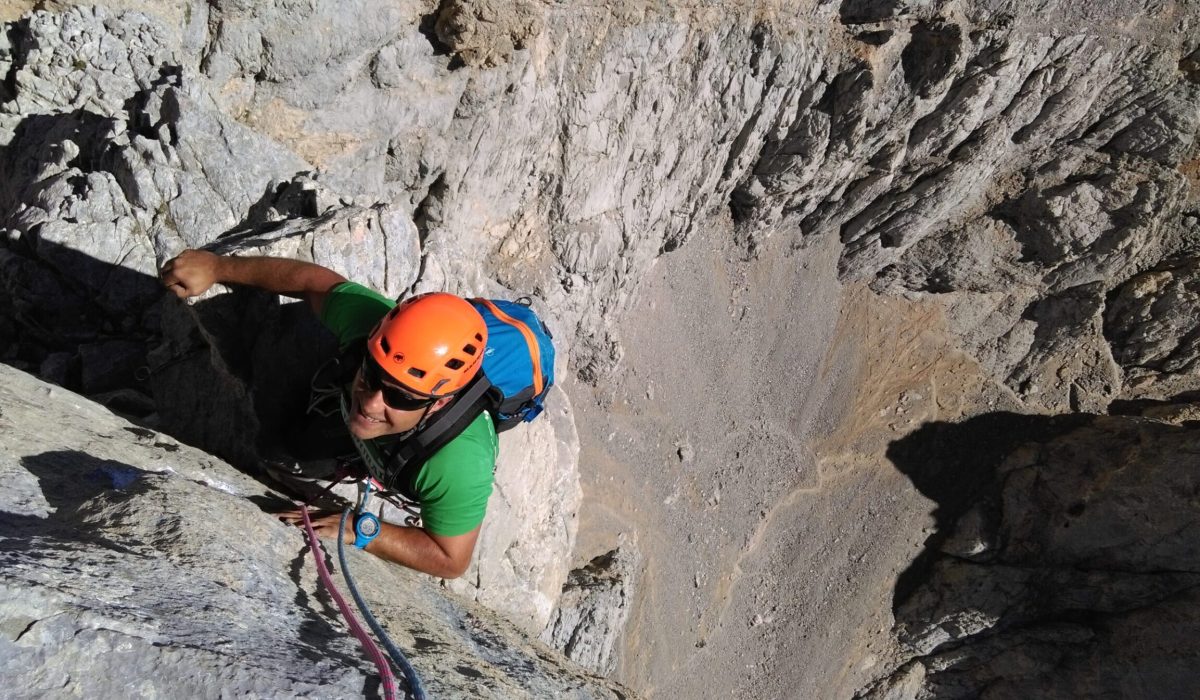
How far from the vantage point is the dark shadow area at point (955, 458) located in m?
20.3

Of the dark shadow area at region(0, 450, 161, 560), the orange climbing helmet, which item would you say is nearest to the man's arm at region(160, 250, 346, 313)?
the orange climbing helmet

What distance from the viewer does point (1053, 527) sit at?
739 inches

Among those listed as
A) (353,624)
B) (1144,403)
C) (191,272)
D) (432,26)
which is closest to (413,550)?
(353,624)

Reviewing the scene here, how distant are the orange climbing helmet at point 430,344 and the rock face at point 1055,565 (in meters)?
18.2

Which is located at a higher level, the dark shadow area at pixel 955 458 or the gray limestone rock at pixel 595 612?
the dark shadow area at pixel 955 458

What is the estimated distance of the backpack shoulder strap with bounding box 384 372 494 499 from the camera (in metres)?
4.96

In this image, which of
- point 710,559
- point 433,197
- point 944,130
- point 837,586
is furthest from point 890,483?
point 433,197

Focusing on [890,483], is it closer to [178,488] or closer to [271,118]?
[271,118]

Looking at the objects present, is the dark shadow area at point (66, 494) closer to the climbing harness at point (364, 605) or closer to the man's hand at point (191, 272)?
the climbing harness at point (364, 605)

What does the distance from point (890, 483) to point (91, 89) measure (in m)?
19.2

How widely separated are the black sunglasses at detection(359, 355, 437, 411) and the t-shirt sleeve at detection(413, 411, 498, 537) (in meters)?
0.36

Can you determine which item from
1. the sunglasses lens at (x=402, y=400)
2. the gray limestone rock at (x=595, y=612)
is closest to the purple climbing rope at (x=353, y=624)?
the sunglasses lens at (x=402, y=400)

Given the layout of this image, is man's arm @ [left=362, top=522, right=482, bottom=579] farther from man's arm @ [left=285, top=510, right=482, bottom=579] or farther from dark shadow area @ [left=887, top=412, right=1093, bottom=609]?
dark shadow area @ [left=887, top=412, right=1093, bottom=609]

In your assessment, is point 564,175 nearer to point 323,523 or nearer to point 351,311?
point 351,311
